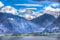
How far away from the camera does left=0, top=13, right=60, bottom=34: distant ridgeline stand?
5.50m

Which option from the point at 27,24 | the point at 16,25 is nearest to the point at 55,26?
the point at 27,24

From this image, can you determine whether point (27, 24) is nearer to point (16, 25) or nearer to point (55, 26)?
point (16, 25)

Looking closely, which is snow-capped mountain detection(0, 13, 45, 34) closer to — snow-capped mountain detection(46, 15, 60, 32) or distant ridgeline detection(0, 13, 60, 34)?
distant ridgeline detection(0, 13, 60, 34)

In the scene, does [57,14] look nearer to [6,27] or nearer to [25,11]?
[25,11]

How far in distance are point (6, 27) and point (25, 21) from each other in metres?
0.55

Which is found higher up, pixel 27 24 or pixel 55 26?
pixel 27 24

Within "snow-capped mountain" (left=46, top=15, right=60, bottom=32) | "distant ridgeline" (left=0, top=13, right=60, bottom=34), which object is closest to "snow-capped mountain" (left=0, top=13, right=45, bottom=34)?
"distant ridgeline" (left=0, top=13, right=60, bottom=34)

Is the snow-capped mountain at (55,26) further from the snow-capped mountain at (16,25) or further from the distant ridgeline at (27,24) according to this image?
the snow-capped mountain at (16,25)

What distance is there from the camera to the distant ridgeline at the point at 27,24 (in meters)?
5.50

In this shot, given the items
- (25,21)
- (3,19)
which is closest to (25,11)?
(25,21)

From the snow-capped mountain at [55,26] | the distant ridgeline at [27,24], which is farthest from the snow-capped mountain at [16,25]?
the snow-capped mountain at [55,26]

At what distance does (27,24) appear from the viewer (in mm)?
5539

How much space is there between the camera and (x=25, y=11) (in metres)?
5.50

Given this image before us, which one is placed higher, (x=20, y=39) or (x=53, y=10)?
(x=53, y=10)
